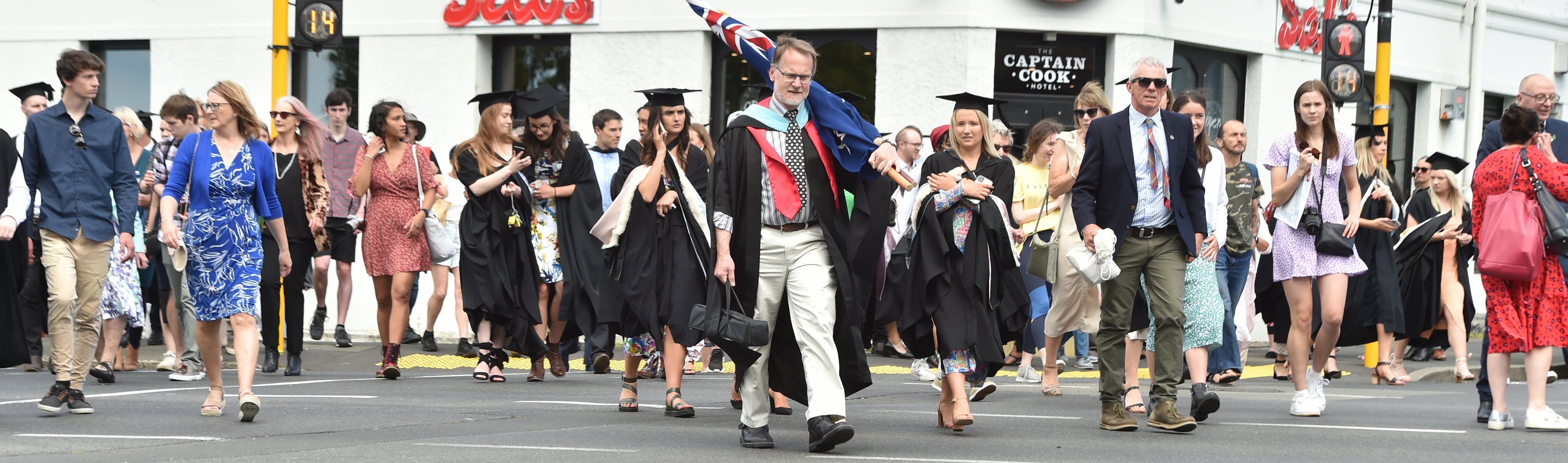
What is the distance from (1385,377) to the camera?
41.0ft

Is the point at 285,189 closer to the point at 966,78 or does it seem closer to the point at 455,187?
the point at 455,187

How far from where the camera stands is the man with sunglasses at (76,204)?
→ 28.8 feet

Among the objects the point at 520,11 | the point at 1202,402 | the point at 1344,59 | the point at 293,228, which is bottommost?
the point at 1202,402

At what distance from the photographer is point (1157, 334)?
8.28 m

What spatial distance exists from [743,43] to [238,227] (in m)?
2.78

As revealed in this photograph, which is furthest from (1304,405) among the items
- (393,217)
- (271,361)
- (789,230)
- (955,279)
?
(271,361)

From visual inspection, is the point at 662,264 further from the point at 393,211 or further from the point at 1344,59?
the point at 1344,59

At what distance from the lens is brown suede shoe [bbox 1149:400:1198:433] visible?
26.9ft

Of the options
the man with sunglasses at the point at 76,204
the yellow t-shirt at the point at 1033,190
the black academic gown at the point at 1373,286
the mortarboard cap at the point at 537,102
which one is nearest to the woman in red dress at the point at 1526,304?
the black academic gown at the point at 1373,286

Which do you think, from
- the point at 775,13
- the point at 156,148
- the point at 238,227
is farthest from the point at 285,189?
the point at 775,13

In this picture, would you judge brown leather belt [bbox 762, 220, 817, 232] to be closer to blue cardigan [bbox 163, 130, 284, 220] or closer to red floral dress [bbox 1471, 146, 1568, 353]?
blue cardigan [bbox 163, 130, 284, 220]

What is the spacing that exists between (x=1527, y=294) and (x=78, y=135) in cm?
738

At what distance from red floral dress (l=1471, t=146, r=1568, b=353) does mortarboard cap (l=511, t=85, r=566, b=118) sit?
5771 mm

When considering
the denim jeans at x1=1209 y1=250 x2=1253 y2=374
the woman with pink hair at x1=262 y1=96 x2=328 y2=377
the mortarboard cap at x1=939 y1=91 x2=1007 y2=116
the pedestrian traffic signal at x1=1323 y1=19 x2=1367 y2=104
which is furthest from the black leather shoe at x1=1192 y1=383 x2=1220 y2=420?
the pedestrian traffic signal at x1=1323 y1=19 x2=1367 y2=104
